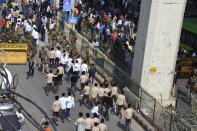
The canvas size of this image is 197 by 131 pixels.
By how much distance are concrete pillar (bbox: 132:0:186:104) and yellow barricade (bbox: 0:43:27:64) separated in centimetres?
733

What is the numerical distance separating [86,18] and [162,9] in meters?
14.0

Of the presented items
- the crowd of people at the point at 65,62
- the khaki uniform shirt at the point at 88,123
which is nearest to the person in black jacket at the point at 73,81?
the crowd of people at the point at 65,62

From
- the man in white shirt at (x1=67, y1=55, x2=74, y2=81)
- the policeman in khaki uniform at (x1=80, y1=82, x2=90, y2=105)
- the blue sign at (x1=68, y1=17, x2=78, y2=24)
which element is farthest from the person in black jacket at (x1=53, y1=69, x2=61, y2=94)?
the blue sign at (x1=68, y1=17, x2=78, y2=24)

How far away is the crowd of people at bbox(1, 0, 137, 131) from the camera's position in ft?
58.3

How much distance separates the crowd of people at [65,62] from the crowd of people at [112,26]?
0.08 m

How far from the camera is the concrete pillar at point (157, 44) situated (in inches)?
749

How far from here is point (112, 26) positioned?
3123 centimetres

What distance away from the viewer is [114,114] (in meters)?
19.8

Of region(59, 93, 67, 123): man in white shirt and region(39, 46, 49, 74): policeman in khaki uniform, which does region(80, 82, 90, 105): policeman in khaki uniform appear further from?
region(39, 46, 49, 74): policeman in khaki uniform

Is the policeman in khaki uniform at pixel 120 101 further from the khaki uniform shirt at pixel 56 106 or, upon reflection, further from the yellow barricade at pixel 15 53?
the yellow barricade at pixel 15 53

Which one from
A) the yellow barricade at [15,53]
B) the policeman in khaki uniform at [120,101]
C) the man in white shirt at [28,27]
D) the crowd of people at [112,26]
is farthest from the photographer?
the man in white shirt at [28,27]

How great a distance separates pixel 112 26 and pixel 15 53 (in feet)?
30.2

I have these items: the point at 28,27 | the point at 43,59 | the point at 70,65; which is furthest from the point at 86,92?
the point at 28,27

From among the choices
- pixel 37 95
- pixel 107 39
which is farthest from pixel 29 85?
pixel 107 39
